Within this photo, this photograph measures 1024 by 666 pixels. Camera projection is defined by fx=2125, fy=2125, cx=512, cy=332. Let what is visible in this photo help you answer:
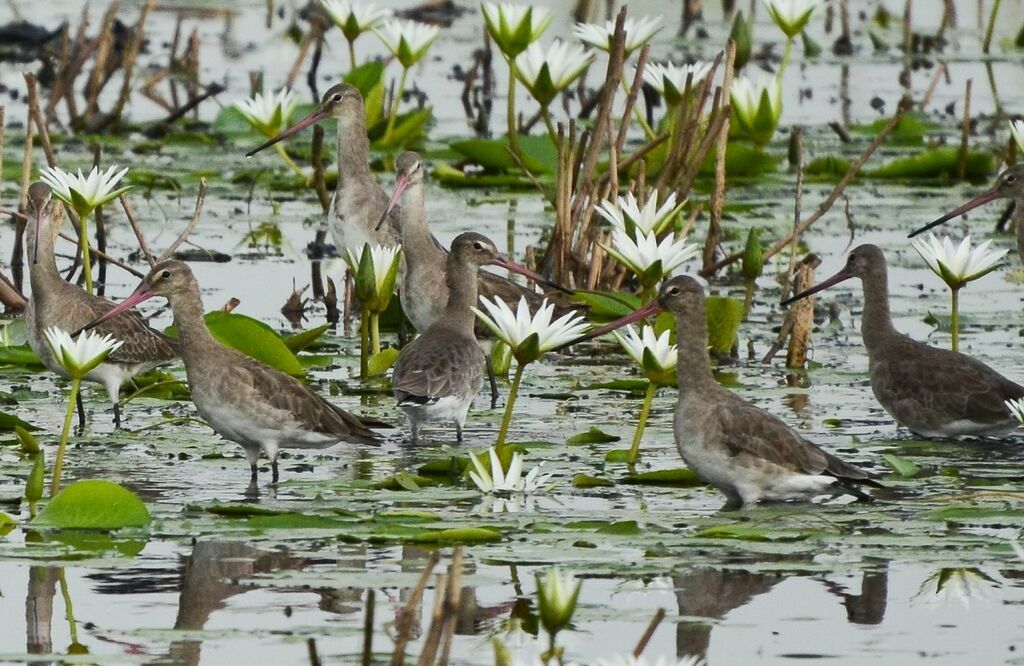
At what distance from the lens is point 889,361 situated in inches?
410

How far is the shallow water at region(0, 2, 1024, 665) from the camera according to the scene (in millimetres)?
6664

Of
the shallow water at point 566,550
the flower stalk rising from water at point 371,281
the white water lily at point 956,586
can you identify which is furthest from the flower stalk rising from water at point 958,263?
the white water lily at point 956,586

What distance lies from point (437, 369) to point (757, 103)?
409cm

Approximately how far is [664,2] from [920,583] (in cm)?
2082

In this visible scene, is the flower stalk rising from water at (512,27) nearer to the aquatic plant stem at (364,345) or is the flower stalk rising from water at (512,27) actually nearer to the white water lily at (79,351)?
the aquatic plant stem at (364,345)

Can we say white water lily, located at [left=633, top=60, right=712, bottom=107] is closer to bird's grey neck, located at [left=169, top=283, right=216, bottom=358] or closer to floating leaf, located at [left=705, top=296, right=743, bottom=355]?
floating leaf, located at [left=705, top=296, right=743, bottom=355]

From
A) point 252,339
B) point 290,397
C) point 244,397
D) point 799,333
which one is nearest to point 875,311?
point 799,333

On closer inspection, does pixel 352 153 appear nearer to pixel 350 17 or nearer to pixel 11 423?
pixel 350 17

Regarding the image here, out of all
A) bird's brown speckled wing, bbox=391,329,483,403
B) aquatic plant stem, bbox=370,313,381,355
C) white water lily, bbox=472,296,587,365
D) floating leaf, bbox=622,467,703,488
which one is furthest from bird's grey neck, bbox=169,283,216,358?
floating leaf, bbox=622,467,703,488

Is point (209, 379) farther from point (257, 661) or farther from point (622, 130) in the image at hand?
point (622, 130)

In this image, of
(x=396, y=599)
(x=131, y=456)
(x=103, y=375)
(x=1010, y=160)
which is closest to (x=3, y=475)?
(x=131, y=456)

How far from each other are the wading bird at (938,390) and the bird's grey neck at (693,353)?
1.32m

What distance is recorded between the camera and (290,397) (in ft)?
30.3

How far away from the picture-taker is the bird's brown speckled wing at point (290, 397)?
9.22 metres
